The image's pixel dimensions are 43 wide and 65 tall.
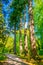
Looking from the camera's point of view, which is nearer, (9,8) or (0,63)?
(0,63)

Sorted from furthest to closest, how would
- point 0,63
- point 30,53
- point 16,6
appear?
point 16,6 < point 30,53 < point 0,63

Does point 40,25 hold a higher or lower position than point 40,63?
higher

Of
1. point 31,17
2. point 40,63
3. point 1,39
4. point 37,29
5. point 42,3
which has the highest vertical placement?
point 42,3

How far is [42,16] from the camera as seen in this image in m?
42.9

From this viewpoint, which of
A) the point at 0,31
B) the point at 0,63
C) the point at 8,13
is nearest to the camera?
the point at 0,63

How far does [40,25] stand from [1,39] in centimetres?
2498

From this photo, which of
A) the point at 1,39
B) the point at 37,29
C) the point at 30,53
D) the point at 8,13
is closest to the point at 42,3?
the point at 37,29

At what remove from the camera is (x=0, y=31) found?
18188 mm

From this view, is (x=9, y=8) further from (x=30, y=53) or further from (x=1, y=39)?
(x=30, y=53)

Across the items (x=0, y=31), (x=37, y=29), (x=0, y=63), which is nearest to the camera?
(x=0, y=63)

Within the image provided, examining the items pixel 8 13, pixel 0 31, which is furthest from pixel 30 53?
pixel 8 13

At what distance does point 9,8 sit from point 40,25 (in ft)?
39.2

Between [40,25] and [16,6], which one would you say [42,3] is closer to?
[40,25]

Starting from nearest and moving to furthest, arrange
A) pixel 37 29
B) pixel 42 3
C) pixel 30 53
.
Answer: pixel 30 53 → pixel 42 3 → pixel 37 29
